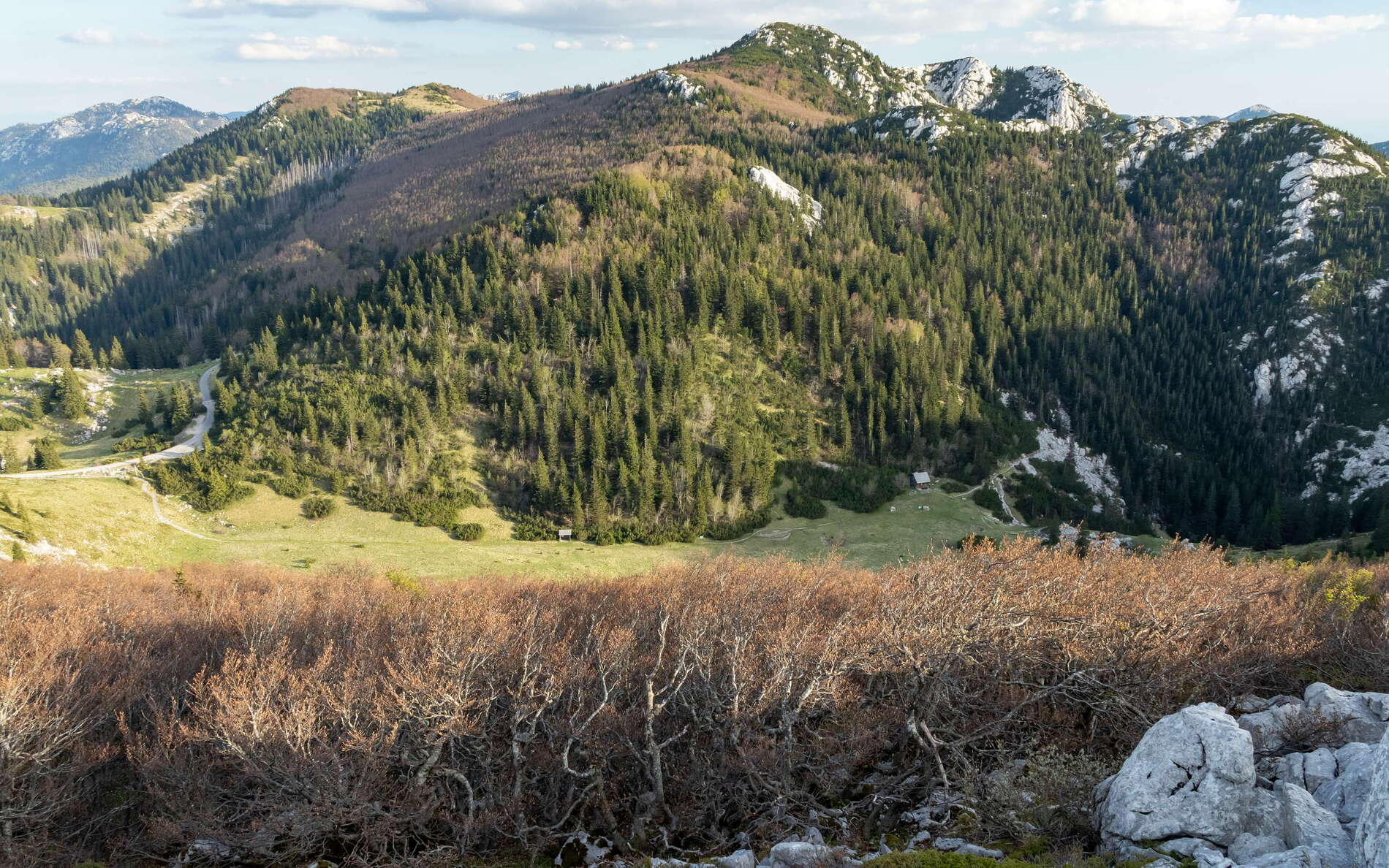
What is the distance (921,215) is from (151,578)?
188 m

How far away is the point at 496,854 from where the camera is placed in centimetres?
3009

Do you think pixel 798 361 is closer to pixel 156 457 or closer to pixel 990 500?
pixel 990 500

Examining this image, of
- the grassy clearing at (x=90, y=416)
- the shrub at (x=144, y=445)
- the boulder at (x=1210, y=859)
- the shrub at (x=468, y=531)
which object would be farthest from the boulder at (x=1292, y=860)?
the shrub at (x=144, y=445)

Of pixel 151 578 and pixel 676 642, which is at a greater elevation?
pixel 676 642

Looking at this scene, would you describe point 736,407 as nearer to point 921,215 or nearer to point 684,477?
point 684,477

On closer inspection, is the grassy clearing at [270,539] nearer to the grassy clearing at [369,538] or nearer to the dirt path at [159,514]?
the grassy clearing at [369,538]

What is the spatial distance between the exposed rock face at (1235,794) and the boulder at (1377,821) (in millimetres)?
1374

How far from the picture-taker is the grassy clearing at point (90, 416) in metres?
111

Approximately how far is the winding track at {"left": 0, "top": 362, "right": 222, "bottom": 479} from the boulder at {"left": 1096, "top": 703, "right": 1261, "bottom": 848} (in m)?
119

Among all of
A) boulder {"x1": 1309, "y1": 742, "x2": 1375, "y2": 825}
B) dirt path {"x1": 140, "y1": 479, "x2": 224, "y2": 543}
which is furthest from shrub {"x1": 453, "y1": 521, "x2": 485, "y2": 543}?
boulder {"x1": 1309, "y1": 742, "x2": 1375, "y2": 825}

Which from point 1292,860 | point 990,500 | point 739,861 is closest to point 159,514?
point 739,861

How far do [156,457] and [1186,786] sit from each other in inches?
4899

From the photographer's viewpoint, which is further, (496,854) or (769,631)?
(769,631)

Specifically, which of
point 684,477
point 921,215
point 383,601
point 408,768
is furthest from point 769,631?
point 921,215
